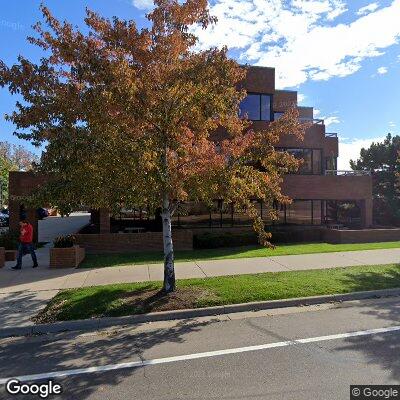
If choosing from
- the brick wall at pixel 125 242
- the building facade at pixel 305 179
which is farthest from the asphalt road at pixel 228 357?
the building facade at pixel 305 179

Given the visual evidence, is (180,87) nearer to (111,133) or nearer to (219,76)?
(219,76)

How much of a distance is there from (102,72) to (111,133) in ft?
3.56

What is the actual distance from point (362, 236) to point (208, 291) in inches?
449

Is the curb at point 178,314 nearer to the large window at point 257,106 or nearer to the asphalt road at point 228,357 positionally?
the asphalt road at point 228,357

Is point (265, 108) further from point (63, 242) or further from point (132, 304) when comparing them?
point (132, 304)

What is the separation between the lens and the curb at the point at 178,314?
6.58m

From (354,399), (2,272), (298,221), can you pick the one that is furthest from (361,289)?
(298,221)

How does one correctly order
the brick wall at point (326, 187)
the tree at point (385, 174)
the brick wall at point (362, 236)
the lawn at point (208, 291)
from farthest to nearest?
the tree at point (385, 174) < the brick wall at point (326, 187) < the brick wall at point (362, 236) < the lawn at point (208, 291)

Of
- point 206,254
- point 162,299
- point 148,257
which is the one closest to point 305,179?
point 206,254

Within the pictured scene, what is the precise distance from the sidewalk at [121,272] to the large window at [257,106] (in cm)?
979

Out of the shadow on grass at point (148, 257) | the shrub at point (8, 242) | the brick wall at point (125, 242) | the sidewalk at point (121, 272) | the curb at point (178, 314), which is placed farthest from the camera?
the brick wall at point (125, 242)

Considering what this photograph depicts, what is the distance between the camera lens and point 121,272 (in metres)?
11.1

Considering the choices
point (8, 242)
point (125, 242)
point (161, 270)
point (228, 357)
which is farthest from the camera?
point (125, 242)

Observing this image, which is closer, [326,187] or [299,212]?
[299,212]
